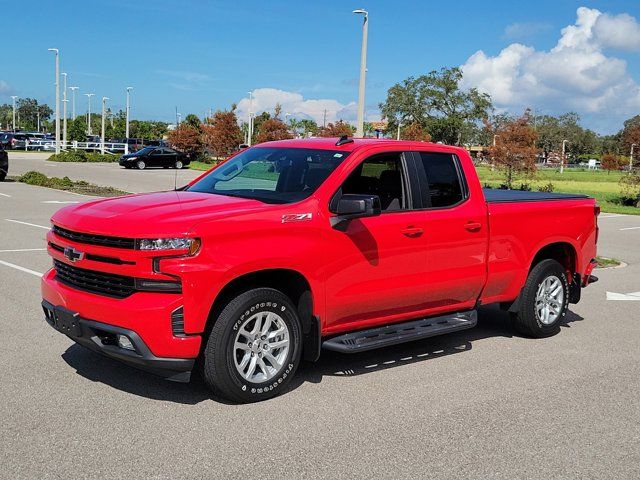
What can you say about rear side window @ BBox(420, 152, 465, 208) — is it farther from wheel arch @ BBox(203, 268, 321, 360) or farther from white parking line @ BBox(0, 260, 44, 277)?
white parking line @ BBox(0, 260, 44, 277)

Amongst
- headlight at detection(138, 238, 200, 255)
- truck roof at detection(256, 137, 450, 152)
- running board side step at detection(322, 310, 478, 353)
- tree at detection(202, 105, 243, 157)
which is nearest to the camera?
headlight at detection(138, 238, 200, 255)

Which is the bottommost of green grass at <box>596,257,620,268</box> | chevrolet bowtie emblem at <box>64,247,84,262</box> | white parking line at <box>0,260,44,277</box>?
white parking line at <box>0,260,44,277</box>

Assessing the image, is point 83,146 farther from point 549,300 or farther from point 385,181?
point 385,181

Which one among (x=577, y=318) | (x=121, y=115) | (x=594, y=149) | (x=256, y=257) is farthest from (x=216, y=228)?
(x=594, y=149)

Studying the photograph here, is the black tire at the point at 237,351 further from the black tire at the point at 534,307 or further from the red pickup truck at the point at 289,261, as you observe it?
the black tire at the point at 534,307

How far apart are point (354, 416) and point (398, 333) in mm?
1144

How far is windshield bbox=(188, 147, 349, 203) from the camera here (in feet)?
19.0

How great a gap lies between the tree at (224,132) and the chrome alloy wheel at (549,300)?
1714 inches

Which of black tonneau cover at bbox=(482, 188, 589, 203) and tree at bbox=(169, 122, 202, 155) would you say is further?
tree at bbox=(169, 122, 202, 155)

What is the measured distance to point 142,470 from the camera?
4031 millimetres

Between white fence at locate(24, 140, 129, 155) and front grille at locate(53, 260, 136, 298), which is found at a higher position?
white fence at locate(24, 140, 129, 155)

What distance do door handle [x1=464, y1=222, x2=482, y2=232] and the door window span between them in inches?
26.6

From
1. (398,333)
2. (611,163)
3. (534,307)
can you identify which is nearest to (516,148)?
(534,307)

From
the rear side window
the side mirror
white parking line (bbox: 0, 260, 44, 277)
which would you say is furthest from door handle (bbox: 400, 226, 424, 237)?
white parking line (bbox: 0, 260, 44, 277)
